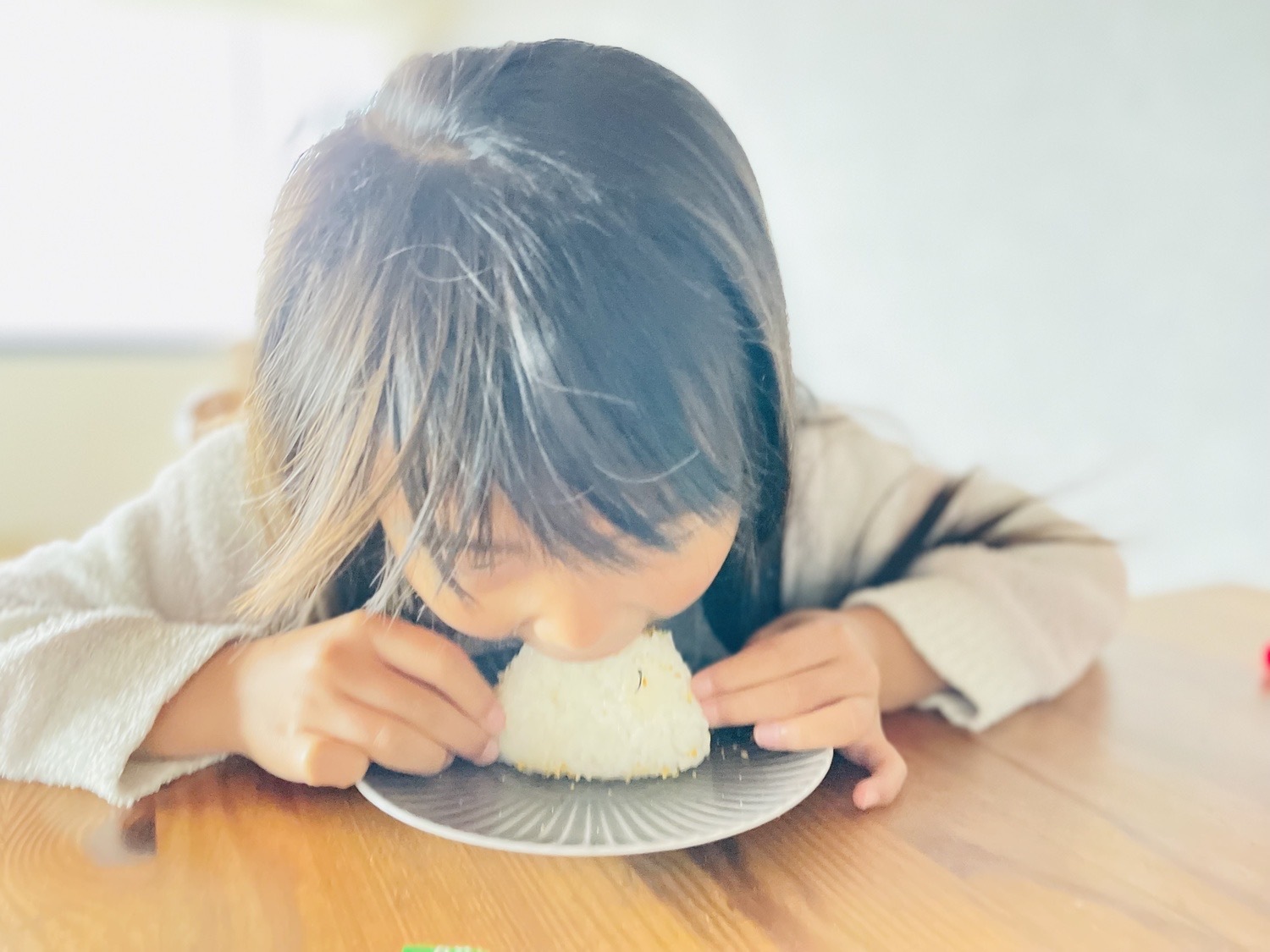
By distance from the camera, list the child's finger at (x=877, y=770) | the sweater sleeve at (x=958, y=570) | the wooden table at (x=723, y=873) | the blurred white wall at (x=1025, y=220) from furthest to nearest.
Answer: the blurred white wall at (x=1025, y=220)
the sweater sleeve at (x=958, y=570)
the child's finger at (x=877, y=770)
the wooden table at (x=723, y=873)

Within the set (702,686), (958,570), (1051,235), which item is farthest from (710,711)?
(1051,235)

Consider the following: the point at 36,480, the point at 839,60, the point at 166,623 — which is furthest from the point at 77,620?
the point at 36,480

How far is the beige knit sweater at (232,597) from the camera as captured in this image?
0.52 m

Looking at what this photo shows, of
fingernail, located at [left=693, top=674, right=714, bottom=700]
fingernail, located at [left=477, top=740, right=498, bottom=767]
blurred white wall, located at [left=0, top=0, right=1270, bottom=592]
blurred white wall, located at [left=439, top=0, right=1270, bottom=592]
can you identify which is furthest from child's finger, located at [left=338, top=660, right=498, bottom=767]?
blurred white wall, located at [left=439, top=0, right=1270, bottom=592]

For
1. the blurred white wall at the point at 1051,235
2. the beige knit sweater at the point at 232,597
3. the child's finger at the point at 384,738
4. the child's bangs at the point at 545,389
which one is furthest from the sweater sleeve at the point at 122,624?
the blurred white wall at the point at 1051,235

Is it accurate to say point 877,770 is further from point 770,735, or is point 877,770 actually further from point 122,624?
point 122,624

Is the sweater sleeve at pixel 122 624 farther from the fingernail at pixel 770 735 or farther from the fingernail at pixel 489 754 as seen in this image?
the fingernail at pixel 770 735

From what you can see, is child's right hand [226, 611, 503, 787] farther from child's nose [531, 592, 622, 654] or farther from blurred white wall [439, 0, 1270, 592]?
blurred white wall [439, 0, 1270, 592]

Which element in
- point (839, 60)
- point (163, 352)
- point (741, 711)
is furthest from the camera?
point (163, 352)

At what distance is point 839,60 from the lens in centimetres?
182

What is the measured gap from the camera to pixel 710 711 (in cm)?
52

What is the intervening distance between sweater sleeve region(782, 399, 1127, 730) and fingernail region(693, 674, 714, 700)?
148 millimetres

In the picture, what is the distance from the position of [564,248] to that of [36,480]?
2.73 metres

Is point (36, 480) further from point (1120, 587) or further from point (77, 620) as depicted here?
point (1120, 587)
